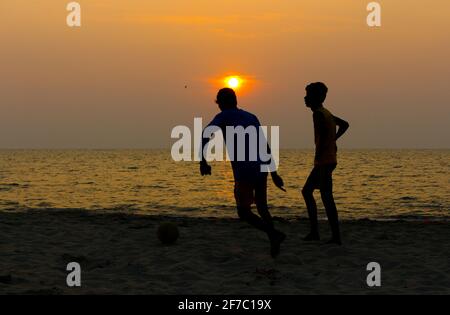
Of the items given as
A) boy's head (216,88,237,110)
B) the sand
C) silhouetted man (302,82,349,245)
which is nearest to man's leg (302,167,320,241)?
→ silhouetted man (302,82,349,245)

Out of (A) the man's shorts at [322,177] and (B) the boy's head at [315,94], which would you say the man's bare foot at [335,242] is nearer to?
(A) the man's shorts at [322,177]

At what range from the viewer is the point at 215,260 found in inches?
308

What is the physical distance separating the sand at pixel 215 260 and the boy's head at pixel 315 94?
2054mm

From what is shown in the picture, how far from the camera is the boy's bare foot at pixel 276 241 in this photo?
764cm

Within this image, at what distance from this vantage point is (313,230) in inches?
357

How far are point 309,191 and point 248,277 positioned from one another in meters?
2.09

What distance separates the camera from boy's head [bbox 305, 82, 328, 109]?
27.2 feet

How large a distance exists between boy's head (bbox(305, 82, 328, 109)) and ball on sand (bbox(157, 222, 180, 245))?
2692mm

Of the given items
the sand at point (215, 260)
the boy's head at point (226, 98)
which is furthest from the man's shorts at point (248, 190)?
the boy's head at point (226, 98)

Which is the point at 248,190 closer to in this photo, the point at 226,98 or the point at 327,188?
the point at 226,98

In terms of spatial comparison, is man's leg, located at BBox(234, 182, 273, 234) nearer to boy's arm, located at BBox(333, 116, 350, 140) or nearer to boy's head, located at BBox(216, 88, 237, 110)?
boy's head, located at BBox(216, 88, 237, 110)

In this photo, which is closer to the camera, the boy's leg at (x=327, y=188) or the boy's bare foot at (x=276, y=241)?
the boy's bare foot at (x=276, y=241)
